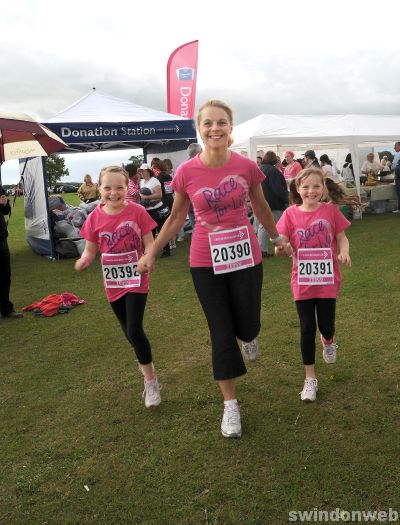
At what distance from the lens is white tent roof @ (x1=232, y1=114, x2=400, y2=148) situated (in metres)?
14.2

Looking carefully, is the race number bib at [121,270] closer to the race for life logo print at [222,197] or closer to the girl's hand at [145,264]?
the girl's hand at [145,264]

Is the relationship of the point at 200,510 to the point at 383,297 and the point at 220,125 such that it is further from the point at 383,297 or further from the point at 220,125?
the point at 383,297

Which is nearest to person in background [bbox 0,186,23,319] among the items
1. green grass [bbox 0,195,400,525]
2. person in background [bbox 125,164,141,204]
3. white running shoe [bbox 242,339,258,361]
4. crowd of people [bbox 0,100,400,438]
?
green grass [bbox 0,195,400,525]

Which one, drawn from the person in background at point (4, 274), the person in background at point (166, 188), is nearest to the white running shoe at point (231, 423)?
the person in background at point (4, 274)

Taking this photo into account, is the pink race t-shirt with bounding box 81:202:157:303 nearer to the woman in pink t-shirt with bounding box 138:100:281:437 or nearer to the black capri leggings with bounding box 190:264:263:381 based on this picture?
the woman in pink t-shirt with bounding box 138:100:281:437

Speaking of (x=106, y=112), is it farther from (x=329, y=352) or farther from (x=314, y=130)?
(x=329, y=352)

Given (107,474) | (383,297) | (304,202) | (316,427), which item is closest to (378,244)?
(383,297)

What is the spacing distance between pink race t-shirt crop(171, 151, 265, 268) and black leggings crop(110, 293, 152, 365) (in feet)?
2.06

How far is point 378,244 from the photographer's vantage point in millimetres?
9781

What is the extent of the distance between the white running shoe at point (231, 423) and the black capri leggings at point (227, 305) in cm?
23

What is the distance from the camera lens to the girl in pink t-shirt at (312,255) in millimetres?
3535

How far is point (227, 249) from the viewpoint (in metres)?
3.05

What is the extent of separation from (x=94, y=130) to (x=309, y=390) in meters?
8.42

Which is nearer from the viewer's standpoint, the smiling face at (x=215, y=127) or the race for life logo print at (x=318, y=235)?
the smiling face at (x=215, y=127)
